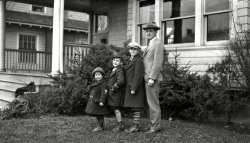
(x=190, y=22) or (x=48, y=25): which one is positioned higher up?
(x=48, y=25)

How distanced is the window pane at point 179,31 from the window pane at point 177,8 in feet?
0.76

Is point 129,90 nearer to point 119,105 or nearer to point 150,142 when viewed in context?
point 119,105

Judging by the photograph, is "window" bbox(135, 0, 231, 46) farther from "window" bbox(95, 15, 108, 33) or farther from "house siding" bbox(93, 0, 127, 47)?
"window" bbox(95, 15, 108, 33)

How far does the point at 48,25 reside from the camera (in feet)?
70.3

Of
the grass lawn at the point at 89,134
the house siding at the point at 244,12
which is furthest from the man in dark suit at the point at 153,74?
the house siding at the point at 244,12

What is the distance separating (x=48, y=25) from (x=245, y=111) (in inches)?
652

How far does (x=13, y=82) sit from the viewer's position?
1088cm

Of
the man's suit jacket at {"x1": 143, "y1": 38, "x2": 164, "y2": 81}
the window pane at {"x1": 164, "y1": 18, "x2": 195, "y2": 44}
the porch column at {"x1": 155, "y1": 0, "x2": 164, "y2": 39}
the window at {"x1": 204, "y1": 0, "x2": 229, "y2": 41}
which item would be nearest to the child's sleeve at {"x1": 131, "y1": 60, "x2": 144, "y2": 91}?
the man's suit jacket at {"x1": 143, "y1": 38, "x2": 164, "y2": 81}

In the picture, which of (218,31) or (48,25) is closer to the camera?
(218,31)

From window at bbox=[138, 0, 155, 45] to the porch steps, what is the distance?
392 centimetres

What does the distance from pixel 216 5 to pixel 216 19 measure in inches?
16.4

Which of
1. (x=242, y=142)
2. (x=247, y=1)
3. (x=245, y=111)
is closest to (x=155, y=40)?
(x=242, y=142)

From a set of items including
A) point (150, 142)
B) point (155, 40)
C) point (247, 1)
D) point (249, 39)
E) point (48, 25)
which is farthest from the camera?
point (48, 25)

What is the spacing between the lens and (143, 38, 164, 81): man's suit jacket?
5891mm
